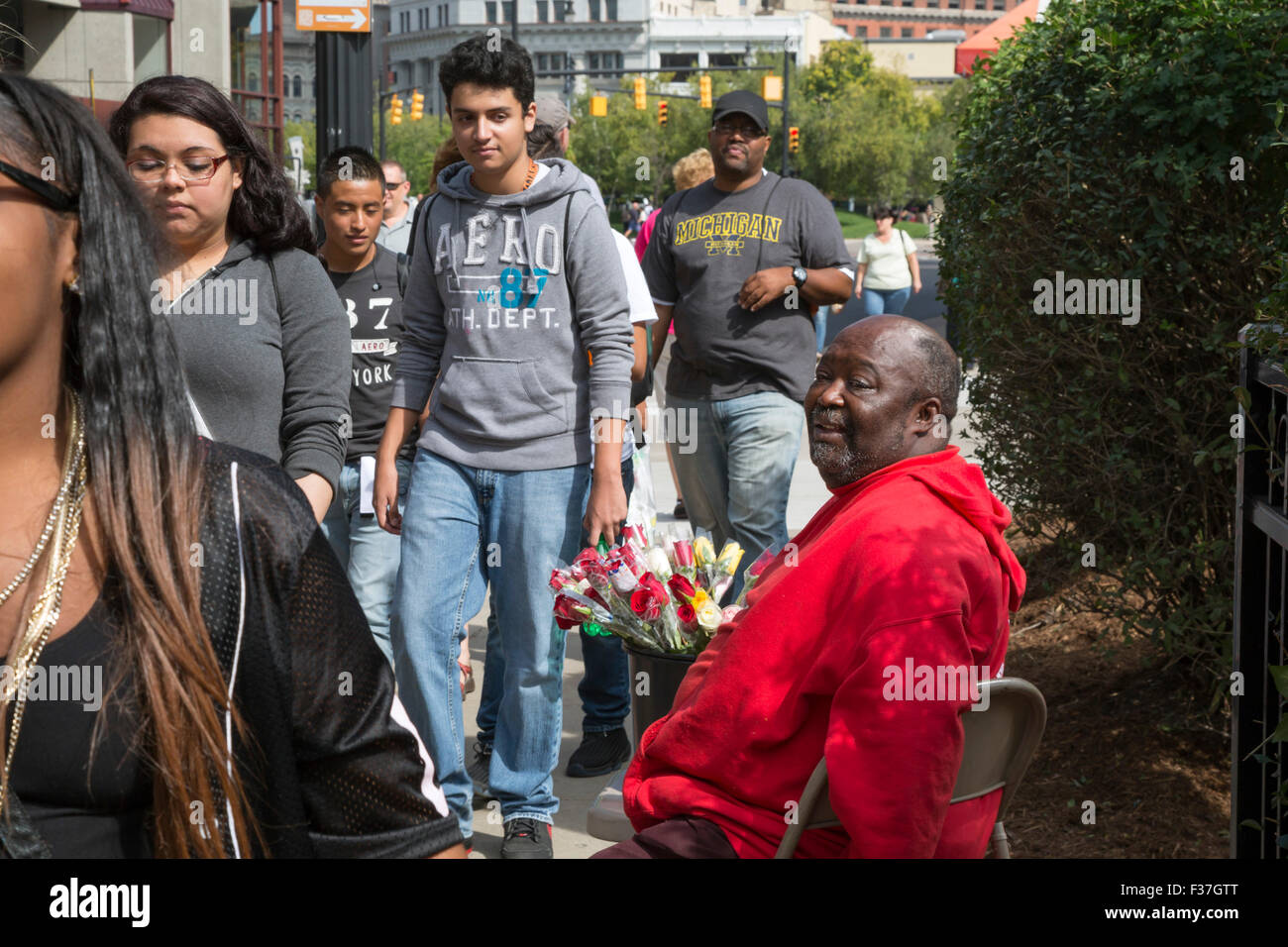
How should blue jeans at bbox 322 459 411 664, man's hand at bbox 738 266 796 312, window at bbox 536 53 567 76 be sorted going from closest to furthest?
blue jeans at bbox 322 459 411 664 → man's hand at bbox 738 266 796 312 → window at bbox 536 53 567 76

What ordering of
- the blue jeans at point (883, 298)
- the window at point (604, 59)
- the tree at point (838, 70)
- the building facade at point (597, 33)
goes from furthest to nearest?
1. the window at point (604, 59)
2. the building facade at point (597, 33)
3. the tree at point (838, 70)
4. the blue jeans at point (883, 298)

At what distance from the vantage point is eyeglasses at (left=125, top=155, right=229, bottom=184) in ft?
10.6

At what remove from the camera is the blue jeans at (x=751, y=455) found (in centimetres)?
579

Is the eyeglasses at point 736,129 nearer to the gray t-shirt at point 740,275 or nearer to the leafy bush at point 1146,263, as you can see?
the gray t-shirt at point 740,275

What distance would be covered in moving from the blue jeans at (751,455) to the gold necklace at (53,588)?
14.3 ft

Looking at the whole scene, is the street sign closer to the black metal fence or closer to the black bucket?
the black bucket

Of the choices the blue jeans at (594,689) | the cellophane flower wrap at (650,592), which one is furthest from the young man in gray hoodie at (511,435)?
the blue jeans at (594,689)

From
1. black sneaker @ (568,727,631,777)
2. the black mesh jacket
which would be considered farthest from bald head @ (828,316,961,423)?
black sneaker @ (568,727,631,777)

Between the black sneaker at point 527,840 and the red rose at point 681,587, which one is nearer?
the red rose at point 681,587

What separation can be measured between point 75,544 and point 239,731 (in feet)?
0.81

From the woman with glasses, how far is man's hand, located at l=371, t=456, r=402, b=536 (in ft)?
3.31
